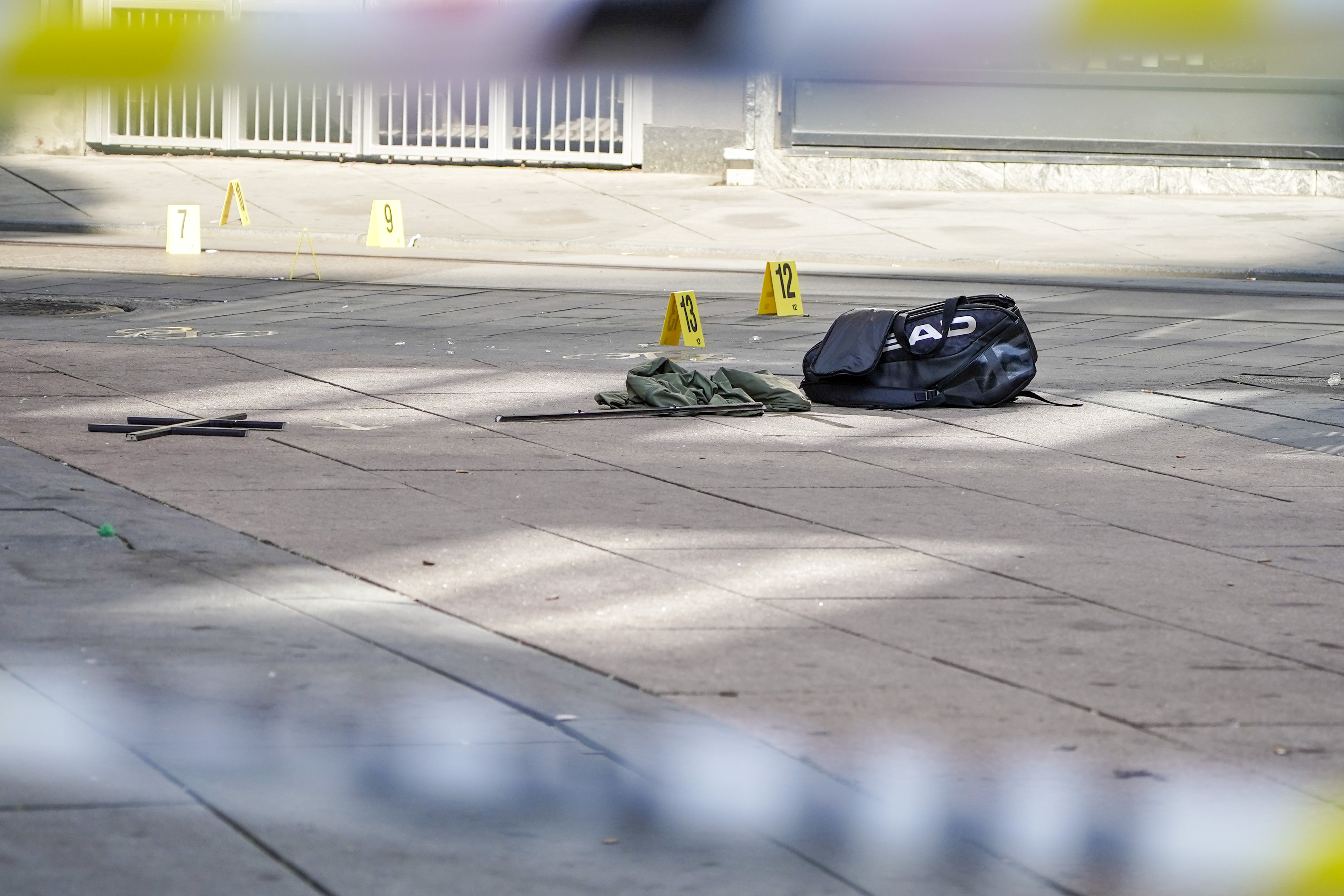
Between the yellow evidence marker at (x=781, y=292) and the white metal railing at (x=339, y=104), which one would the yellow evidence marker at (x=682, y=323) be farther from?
the white metal railing at (x=339, y=104)

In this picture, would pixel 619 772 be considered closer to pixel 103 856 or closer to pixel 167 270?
pixel 103 856

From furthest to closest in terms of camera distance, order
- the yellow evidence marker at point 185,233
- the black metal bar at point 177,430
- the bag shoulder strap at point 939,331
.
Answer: the yellow evidence marker at point 185,233
the bag shoulder strap at point 939,331
the black metal bar at point 177,430

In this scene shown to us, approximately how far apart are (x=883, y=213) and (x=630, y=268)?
475 centimetres

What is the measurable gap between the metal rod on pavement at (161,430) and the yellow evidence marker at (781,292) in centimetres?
574

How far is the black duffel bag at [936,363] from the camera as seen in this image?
9.02 metres

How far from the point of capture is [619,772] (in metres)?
3.55

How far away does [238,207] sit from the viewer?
20266 millimetres

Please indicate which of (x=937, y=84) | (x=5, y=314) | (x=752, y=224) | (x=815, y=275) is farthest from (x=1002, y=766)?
(x=752, y=224)

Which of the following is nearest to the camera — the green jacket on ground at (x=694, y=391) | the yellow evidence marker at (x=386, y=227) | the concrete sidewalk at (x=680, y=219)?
the green jacket on ground at (x=694, y=391)

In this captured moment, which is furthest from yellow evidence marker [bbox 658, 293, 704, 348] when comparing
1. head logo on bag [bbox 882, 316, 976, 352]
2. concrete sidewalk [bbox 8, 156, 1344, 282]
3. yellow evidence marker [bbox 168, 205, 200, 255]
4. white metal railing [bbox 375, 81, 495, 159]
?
white metal railing [bbox 375, 81, 495, 159]

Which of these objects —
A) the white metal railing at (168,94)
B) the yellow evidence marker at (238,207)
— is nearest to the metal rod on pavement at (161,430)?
the white metal railing at (168,94)

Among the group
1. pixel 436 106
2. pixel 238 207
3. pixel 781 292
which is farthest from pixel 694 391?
pixel 238 207

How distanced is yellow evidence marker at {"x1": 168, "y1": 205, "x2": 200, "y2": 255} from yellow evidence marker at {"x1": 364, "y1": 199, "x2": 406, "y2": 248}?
1.99 meters

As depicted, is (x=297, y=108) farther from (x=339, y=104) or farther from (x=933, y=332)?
(x=933, y=332)
